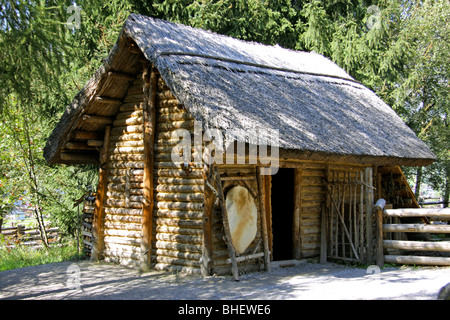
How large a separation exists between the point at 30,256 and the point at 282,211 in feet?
22.3

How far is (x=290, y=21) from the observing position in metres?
19.8

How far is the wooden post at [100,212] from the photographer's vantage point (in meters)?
10.8

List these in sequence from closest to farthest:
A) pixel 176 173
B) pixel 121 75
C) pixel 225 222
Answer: pixel 225 222 → pixel 176 173 → pixel 121 75

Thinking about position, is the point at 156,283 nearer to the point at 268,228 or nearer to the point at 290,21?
the point at 268,228

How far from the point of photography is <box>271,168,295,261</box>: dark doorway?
38.0 ft

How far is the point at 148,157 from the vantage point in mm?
9594

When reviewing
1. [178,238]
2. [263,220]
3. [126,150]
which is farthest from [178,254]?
[126,150]

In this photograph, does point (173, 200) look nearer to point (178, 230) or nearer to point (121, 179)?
point (178, 230)

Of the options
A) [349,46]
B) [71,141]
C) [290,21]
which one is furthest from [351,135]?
[290,21]

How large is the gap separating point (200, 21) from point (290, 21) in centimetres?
526

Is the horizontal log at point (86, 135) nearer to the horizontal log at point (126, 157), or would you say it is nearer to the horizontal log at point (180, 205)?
the horizontal log at point (126, 157)

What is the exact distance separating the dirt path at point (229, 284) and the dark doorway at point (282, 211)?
1.80 metres

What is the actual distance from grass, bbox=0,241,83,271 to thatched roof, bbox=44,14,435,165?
2451 millimetres

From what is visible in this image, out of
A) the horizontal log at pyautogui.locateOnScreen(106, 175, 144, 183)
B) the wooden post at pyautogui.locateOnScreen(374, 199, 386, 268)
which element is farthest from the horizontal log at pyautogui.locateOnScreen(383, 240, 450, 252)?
the horizontal log at pyautogui.locateOnScreen(106, 175, 144, 183)
